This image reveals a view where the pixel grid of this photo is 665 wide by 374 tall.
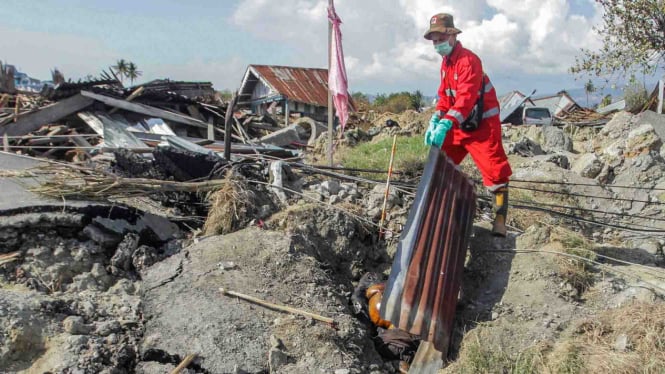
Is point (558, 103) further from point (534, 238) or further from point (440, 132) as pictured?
point (440, 132)

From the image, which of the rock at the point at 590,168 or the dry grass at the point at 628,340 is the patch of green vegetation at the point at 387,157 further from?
the dry grass at the point at 628,340

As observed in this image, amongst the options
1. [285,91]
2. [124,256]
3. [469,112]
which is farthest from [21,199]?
[285,91]

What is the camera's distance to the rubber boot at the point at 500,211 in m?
4.50

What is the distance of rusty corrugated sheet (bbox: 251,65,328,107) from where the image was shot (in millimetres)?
21641

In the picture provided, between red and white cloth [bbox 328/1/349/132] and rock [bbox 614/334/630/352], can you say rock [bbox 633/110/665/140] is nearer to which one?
red and white cloth [bbox 328/1/349/132]

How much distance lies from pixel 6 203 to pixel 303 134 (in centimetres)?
1081

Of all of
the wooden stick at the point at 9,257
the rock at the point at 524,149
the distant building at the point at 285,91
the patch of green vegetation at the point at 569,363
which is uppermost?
the distant building at the point at 285,91

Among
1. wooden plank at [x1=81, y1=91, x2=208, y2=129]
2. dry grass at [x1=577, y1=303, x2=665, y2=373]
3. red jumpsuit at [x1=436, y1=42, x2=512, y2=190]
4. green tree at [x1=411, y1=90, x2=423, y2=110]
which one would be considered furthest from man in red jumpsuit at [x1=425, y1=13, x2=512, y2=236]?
green tree at [x1=411, y1=90, x2=423, y2=110]

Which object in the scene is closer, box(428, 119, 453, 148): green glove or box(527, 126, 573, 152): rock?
box(428, 119, 453, 148): green glove

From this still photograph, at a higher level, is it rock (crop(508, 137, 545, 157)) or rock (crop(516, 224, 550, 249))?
rock (crop(508, 137, 545, 157))

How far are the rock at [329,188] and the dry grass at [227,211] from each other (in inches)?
38.6

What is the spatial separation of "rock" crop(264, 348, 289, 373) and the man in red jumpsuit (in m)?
2.05

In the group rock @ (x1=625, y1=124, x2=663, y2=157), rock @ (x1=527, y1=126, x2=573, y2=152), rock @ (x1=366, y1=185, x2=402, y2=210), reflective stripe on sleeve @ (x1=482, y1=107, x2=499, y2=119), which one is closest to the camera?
reflective stripe on sleeve @ (x1=482, y1=107, x2=499, y2=119)

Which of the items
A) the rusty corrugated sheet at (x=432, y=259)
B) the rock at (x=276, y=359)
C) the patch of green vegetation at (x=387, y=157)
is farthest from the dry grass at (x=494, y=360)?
the patch of green vegetation at (x=387, y=157)
